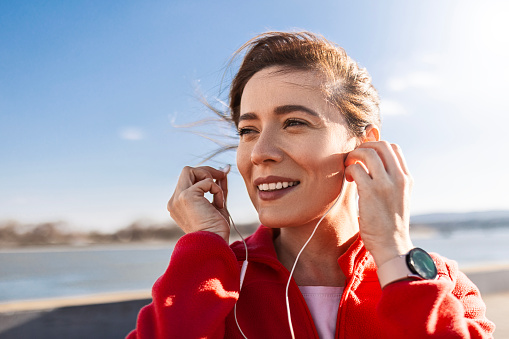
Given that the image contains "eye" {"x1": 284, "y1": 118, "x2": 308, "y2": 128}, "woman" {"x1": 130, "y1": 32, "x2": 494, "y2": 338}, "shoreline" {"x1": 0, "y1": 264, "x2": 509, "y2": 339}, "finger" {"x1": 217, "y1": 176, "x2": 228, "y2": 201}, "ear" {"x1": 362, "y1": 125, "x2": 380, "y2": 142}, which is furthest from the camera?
"shoreline" {"x1": 0, "y1": 264, "x2": 509, "y2": 339}

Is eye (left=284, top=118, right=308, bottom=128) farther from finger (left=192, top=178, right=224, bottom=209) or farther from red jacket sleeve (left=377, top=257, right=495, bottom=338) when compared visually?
red jacket sleeve (left=377, top=257, right=495, bottom=338)

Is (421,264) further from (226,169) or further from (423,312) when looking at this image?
(226,169)

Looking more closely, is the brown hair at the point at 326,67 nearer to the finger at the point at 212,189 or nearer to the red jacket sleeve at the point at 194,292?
the finger at the point at 212,189

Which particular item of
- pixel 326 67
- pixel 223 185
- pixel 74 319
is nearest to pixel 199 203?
pixel 223 185

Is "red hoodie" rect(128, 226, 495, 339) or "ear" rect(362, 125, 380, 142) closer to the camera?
"red hoodie" rect(128, 226, 495, 339)

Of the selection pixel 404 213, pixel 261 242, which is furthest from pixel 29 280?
pixel 404 213

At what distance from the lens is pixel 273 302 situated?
158cm

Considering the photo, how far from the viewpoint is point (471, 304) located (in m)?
1.59

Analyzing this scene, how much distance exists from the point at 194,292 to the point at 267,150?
605 millimetres

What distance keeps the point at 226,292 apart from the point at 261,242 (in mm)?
398

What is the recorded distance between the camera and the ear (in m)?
1.88

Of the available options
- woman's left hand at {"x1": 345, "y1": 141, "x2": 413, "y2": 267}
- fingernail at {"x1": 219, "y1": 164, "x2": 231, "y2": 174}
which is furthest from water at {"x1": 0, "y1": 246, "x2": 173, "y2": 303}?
woman's left hand at {"x1": 345, "y1": 141, "x2": 413, "y2": 267}

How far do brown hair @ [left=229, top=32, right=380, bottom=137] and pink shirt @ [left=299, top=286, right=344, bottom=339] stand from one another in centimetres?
Answer: 70

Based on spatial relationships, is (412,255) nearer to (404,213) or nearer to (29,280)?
(404,213)
